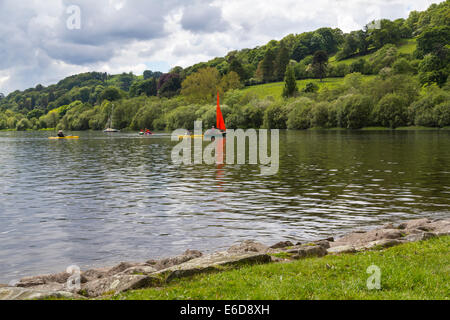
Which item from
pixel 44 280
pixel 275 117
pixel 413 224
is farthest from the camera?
pixel 275 117

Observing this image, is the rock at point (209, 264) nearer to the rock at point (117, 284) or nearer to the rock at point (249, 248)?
the rock at point (117, 284)

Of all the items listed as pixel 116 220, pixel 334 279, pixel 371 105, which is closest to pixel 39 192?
pixel 116 220

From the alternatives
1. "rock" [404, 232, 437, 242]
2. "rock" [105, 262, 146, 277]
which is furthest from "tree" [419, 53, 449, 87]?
"rock" [105, 262, 146, 277]

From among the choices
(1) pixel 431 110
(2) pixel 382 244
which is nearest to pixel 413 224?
(2) pixel 382 244

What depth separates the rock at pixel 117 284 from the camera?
33.7ft

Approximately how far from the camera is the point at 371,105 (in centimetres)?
13412

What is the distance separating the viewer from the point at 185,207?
24.0 m

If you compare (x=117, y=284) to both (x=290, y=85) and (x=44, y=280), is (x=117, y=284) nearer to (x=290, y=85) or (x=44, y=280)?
(x=44, y=280)

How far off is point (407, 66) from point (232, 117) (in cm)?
7426

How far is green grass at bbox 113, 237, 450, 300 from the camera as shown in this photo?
898 centimetres

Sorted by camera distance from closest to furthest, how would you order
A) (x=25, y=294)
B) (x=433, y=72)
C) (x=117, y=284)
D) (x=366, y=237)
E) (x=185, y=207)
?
(x=25, y=294) → (x=117, y=284) → (x=366, y=237) → (x=185, y=207) → (x=433, y=72)

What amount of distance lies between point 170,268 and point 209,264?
3.44 feet

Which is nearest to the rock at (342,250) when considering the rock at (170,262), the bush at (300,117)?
the rock at (170,262)
